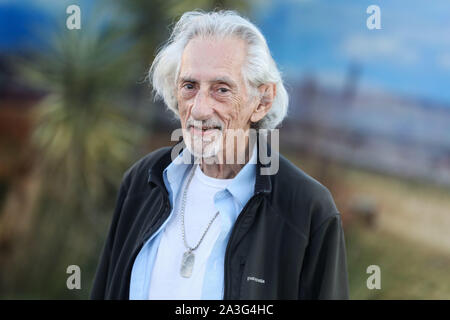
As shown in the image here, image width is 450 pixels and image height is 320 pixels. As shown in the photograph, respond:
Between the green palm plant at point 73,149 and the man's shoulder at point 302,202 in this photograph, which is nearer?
the man's shoulder at point 302,202

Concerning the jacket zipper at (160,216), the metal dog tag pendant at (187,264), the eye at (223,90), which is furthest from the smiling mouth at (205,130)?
the metal dog tag pendant at (187,264)

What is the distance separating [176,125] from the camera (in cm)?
461

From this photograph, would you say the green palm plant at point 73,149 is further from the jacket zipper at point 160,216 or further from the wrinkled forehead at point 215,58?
the wrinkled forehead at point 215,58

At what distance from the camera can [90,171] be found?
14.8 feet

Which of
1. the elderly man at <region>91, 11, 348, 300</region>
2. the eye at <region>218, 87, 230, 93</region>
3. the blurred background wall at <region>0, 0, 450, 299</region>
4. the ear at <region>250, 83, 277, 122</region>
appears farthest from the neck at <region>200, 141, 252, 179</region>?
the blurred background wall at <region>0, 0, 450, 299</region>

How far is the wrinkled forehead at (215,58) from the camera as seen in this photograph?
5.26 ft

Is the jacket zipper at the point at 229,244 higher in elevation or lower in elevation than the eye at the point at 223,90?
lower

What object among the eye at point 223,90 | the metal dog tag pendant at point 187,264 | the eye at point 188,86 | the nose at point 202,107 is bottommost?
the metal dog tag pendant at point 187,264

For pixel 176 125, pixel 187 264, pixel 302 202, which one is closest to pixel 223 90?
pixel 302 202

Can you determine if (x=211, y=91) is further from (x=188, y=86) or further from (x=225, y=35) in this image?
(x=225, y=35)

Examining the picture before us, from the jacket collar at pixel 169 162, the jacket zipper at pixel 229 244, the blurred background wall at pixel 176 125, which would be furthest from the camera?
the blurred background wall at pixel 176 125

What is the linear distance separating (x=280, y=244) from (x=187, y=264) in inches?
12.5
